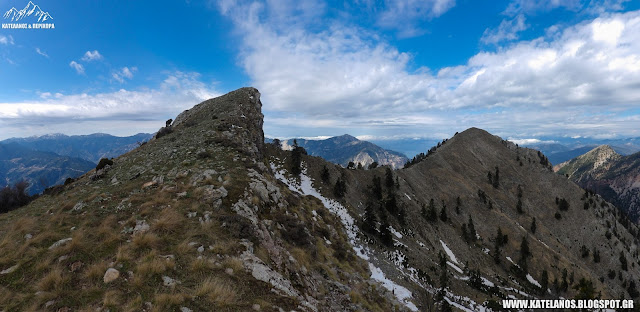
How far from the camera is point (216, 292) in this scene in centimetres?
944

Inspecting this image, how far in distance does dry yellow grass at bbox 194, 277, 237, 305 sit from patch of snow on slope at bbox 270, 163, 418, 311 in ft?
65.3

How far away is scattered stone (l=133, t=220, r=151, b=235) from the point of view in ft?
45.5

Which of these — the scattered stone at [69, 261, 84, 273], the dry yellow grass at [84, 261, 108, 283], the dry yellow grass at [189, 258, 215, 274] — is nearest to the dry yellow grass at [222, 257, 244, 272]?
the dry yellow grass at [189, 258, 215, 274]

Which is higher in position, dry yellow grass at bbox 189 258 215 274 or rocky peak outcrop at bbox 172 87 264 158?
rocky peak outcrop at bbox 172 87 264 158

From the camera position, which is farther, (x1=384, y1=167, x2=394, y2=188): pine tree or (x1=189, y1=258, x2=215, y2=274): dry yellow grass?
(x1=384, y1=167, x2=394, y2=188): pine tree

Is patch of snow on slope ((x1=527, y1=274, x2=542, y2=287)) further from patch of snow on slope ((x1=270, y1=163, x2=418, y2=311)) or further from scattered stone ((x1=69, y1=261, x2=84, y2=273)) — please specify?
scattered stone ((x1=69, y1=261, x2=84, y2=273))

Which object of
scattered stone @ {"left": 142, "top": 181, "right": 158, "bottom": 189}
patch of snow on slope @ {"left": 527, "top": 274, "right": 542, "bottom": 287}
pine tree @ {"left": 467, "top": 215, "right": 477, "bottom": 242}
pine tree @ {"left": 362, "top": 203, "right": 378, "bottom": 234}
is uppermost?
scattered stone @ {"left": 142, "top": 181, "right": 158, "bottom": 189}

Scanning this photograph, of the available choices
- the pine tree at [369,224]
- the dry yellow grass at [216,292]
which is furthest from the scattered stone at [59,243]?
the pine tree at [369,224]

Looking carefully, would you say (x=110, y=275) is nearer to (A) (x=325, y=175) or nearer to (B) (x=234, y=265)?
(B) (x=234, y=265)

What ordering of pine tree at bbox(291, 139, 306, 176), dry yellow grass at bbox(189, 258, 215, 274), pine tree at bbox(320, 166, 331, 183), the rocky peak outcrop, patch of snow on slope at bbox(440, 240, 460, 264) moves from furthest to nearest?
pine tree at bbox(320, 166, 331, 183)
pine tree at bbox(291, 139, 306, 176)
patch of snow on slope at bbox(440, 240, 460, 264)
the rocky peak outcrop
dry yellow grass at bbox(189, 258, 215, 274)

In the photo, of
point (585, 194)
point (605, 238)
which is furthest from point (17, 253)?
point (585, 194)

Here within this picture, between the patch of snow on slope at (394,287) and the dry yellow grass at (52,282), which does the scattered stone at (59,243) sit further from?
the patch of snow on slope at (394,287)

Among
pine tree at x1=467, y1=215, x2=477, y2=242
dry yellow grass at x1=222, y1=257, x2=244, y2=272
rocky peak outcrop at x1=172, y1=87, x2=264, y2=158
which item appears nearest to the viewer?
dry yellow grass at x1=222, y1=257, x2=244, y2=272

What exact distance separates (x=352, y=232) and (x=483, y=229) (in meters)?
68.2
